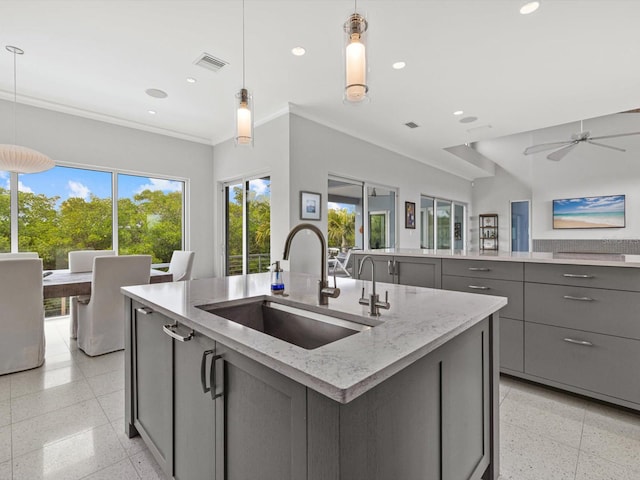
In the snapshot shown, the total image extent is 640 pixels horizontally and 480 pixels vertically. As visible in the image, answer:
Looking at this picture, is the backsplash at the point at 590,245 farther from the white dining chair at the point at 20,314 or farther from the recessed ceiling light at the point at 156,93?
the white dining chair at the point at 20,314

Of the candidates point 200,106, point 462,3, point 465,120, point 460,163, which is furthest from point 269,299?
point 460,163

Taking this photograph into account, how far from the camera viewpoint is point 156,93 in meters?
3.78

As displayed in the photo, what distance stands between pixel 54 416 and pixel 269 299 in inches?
66.8

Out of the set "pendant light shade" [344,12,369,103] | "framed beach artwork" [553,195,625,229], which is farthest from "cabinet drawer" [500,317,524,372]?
"framed beach artwork" [553,195,625,229]

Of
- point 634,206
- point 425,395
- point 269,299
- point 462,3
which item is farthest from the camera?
point 634,206

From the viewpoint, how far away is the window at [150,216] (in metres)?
4.75

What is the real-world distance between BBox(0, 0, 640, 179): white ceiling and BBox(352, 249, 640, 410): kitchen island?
76.8 inches

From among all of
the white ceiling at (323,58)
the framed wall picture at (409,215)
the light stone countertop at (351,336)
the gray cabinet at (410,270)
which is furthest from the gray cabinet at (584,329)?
the framed wall picture at (409,215)

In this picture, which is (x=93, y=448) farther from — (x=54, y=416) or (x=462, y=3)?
(x=462, y=3)

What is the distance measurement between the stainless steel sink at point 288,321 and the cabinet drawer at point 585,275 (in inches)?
70.5

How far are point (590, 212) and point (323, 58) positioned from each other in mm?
7126

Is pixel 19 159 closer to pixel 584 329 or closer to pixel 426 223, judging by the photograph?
pixel 584 329

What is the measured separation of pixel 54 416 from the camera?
76.4 inches

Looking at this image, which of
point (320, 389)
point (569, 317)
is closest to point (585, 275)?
point (569, 317)
